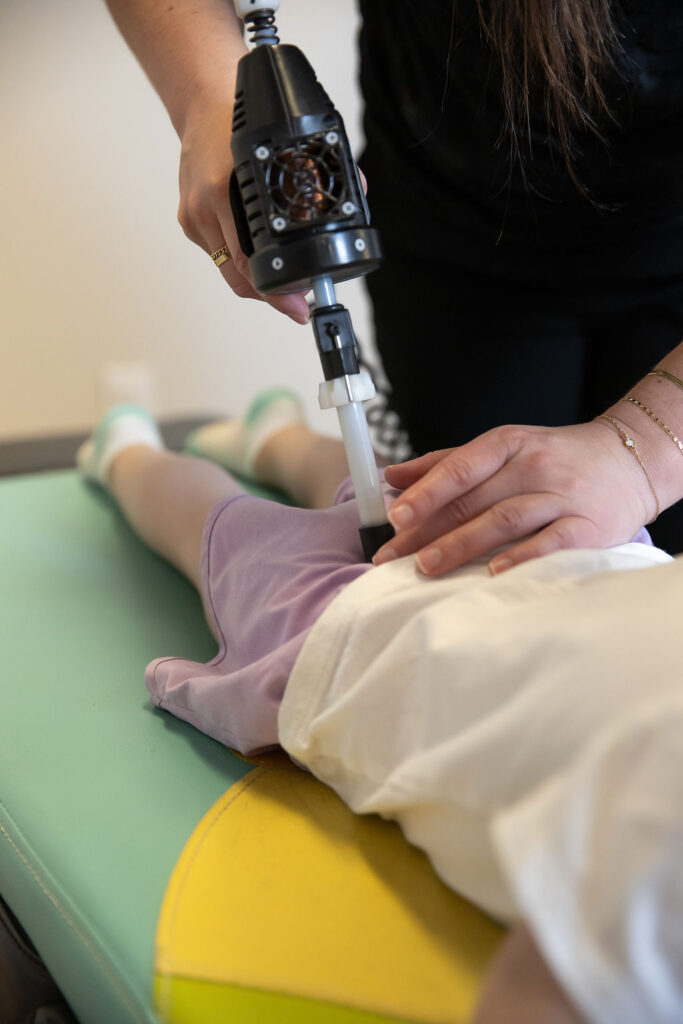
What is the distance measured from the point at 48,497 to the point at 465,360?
61 centimetres

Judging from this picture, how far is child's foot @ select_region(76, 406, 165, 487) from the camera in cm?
129

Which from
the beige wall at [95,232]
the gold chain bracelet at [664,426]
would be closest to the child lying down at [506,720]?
the gold chain bracelet at [664,426]

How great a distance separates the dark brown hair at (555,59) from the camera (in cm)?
78

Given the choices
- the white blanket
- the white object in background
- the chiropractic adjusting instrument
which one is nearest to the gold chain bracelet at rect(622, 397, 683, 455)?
the white blanket

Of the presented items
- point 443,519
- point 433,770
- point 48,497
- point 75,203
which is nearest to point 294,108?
point 443,519

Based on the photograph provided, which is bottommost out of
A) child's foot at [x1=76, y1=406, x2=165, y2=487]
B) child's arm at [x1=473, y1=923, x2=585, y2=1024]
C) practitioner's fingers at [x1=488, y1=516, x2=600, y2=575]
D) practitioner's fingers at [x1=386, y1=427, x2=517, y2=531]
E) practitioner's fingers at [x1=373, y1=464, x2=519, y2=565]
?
child's arm at [x1=473, y1=923, x2=585, y2=1024]

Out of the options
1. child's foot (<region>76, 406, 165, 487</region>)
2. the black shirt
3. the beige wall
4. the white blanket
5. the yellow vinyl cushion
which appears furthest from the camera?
the beige wall

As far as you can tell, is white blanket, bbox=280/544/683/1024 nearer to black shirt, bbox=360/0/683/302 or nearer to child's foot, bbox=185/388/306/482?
black shirt, bbox=360/0/683/302

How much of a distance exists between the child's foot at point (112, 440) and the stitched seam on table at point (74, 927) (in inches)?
27.5

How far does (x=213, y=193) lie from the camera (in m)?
0.72

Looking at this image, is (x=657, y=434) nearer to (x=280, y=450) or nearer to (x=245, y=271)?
(x=245, y=271)

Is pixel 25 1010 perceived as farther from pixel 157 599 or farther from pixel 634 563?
pixel 634 563

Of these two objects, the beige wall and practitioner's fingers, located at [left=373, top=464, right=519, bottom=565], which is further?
the beige wall

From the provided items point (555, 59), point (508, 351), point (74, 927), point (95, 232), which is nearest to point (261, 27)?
point (555, 59)
